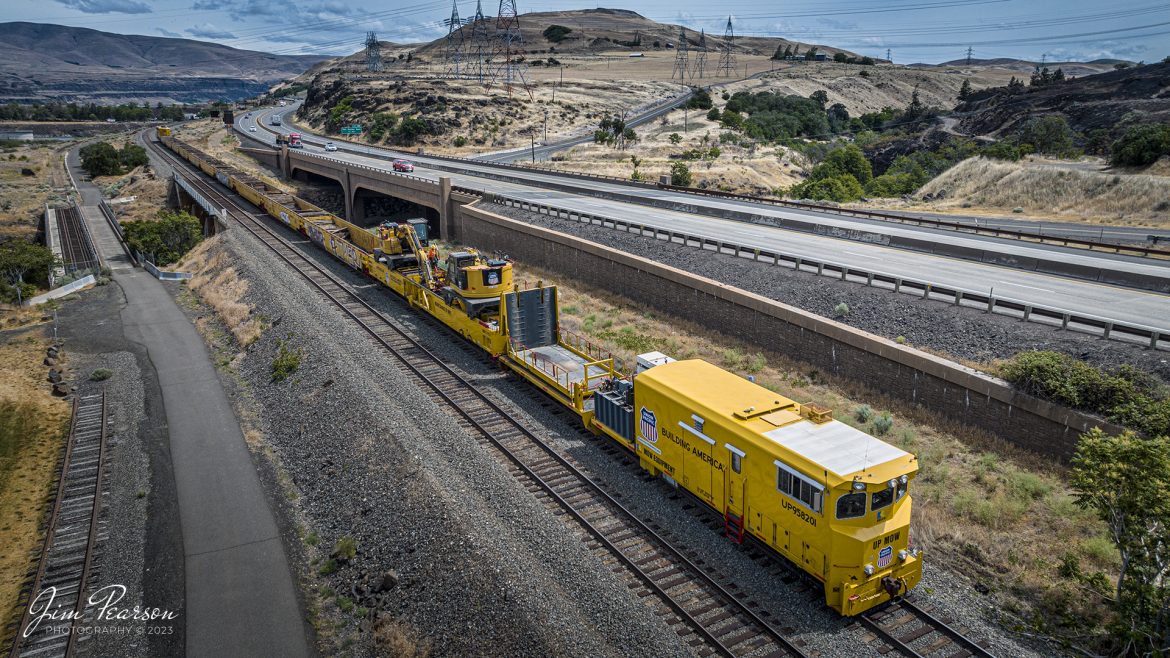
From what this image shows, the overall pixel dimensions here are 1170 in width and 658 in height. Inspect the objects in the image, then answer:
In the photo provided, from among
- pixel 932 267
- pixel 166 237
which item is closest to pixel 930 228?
pixel 932 267

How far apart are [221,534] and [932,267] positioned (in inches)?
1198

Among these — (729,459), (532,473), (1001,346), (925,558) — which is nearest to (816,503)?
(729,459)

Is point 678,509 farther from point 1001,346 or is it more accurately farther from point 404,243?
point 404,243

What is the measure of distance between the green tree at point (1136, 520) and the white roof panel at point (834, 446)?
3.35 meters

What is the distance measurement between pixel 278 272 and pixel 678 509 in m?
32.5

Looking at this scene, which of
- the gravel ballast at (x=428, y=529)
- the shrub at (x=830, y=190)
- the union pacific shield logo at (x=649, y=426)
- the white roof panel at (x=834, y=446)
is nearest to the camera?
the white roof panel at (x=834, y=446)

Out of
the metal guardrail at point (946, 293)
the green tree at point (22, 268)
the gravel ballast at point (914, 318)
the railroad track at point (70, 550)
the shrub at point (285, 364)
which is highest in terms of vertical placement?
the metal guardrail at point (946, 293)

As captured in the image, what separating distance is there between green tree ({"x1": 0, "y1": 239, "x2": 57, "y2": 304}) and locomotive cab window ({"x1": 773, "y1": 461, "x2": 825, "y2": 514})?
46192mm

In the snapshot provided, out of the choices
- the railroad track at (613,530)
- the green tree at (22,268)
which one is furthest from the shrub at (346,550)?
the green tree at (22,268)

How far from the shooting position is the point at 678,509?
1761 centimetres

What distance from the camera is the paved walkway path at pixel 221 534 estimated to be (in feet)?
47.3

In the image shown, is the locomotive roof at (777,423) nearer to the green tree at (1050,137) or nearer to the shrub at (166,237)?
the shrub at (166,237)

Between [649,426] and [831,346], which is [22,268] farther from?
[831,346]

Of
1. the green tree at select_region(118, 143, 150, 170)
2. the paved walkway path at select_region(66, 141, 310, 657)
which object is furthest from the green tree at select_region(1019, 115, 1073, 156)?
the green tree at select_region(118, 143, 150, 170)
